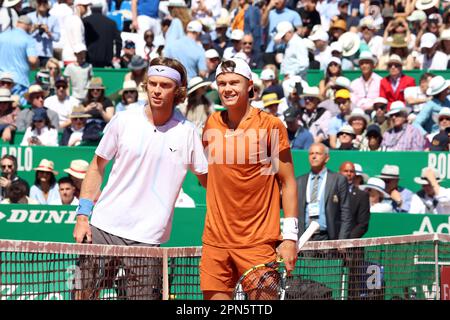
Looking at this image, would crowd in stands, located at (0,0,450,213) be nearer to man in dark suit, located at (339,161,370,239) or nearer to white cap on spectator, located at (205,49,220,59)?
white cap on spectator, located at (205,49,220,59)

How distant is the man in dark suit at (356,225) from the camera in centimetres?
861

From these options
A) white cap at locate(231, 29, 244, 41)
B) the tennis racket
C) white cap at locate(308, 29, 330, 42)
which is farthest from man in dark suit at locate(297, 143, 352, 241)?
white cap at locate(231, 29, 244, 41)

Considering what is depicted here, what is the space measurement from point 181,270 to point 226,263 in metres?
0.78

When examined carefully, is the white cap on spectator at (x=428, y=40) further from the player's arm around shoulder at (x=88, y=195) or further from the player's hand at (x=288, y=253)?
the player's hand at (x=288, y=253)

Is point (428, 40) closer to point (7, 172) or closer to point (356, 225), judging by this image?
point (356, 225)

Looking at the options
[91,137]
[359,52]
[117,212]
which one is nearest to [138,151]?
[117,212]

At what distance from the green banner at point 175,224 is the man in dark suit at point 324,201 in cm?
87

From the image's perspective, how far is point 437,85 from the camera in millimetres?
16141

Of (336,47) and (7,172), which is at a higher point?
(336,47)

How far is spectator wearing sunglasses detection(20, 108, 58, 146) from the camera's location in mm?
16422

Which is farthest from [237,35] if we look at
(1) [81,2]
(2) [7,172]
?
(2) [7,172]

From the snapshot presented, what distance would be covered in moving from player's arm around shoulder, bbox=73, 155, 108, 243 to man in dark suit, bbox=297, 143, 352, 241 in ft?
15.3

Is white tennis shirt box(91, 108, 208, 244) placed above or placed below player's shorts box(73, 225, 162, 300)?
above
